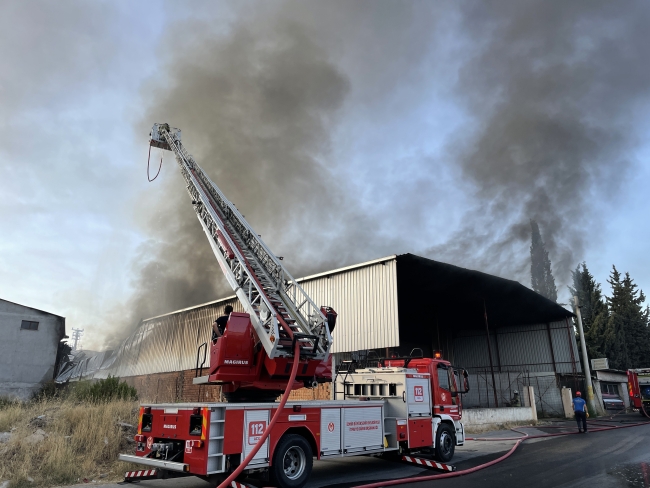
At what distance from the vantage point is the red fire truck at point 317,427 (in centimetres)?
642

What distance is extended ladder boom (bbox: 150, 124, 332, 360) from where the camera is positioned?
7.82 m

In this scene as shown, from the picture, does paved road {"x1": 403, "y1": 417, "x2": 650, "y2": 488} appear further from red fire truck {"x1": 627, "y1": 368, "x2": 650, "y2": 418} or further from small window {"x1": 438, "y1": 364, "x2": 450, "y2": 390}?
red fire truck {"x1": 627, "y1": 368, "x2": 650, "y2": 418}

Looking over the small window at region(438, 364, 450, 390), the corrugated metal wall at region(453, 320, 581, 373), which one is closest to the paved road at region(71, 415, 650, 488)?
the small window at region(438, 364, 450, 390)

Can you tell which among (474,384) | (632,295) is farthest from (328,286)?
(632,295)

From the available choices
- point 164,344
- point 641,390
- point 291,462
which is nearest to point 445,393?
point 291,462

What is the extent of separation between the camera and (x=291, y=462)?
7234 mm

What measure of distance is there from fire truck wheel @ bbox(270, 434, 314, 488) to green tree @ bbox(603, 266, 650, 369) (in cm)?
4645

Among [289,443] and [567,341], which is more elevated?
[567,341]

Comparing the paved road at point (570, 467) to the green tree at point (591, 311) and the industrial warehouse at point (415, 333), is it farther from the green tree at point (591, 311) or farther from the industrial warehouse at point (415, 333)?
the green tree at point (591, 311)

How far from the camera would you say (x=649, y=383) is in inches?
965

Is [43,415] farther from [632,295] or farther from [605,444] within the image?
[632,295]

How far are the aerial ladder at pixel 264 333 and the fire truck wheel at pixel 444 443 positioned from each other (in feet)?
10.7

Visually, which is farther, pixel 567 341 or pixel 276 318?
pixel 567 341

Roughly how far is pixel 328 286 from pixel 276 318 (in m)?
12.3
